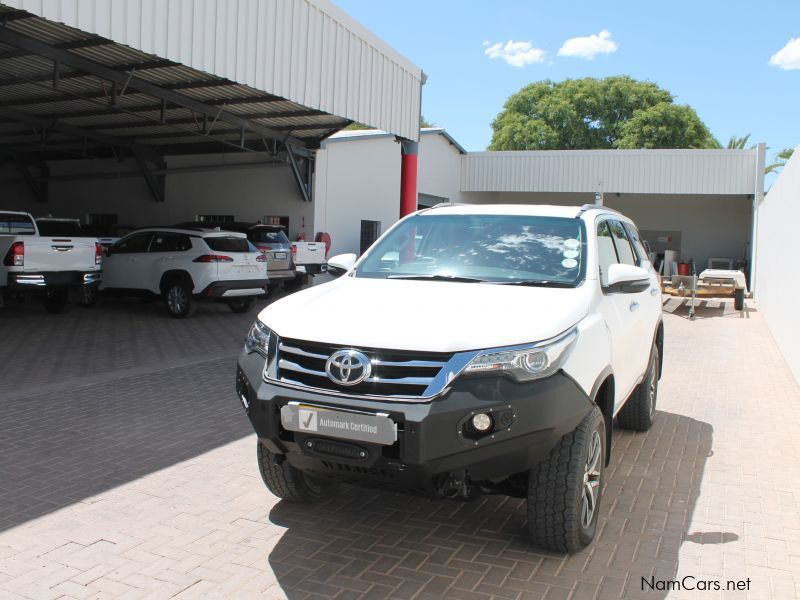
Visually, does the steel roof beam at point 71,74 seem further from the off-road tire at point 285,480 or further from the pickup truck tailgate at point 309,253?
the off-road tire at point 285,480

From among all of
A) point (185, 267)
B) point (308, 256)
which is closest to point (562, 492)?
point (185, 267)

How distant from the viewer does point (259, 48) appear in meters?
11.5

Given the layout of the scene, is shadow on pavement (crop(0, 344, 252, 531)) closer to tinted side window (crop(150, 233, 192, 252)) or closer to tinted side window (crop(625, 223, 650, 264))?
tinted side window (crop(625, 223, 650, 264))

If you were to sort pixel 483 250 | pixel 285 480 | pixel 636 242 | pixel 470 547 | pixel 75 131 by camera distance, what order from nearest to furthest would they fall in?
1. pixel 470 547
2. pixel 285 480
3. pixel 483 250
4. pixel 636 242
5. pixel 75 131

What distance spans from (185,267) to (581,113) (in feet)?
129

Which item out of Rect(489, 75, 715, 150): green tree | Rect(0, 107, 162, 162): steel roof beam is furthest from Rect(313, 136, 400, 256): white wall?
Rect(489, 75, 715, 150): green tree

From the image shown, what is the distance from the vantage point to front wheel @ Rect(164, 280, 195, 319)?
1370 cm

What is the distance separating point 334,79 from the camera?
13578 millimetres

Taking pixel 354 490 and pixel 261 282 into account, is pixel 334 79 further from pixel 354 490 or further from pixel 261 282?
pixel 354 490

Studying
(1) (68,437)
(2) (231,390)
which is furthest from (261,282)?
(1) (68,437)

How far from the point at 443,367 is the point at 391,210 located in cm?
2038

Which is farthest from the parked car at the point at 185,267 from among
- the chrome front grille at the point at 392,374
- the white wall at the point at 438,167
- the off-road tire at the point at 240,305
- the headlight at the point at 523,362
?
the white wall at the point at 438,167

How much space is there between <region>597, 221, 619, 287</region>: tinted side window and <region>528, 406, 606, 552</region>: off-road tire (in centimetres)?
112

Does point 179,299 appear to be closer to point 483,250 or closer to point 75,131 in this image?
point 75,131
